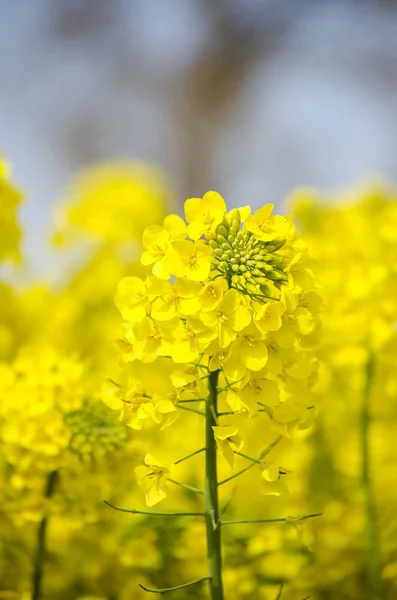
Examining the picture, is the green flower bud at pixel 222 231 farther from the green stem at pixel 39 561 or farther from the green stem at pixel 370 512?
the green stem at pixel 370 512

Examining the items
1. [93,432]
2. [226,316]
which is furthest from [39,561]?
[226,316]

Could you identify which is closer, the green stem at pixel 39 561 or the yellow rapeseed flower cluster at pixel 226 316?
the yellow rapeseed flower cluster at pixel 226 316

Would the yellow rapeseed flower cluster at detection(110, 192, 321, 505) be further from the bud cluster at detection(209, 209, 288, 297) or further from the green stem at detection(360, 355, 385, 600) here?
the green stem at detection(360, 355, 385, 600)

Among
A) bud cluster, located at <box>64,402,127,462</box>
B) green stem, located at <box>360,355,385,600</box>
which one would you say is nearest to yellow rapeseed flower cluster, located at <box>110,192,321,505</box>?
bud cluster, located at <box>64,402,127,462</box>

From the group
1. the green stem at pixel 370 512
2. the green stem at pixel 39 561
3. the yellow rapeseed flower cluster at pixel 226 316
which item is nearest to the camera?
the yellow rapeseed flower cluster at pixel 226 316

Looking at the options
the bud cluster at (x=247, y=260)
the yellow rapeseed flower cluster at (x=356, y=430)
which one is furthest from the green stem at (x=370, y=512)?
the bud cluster at (x=247, y=260)


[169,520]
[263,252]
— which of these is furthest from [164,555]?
[263,252]
